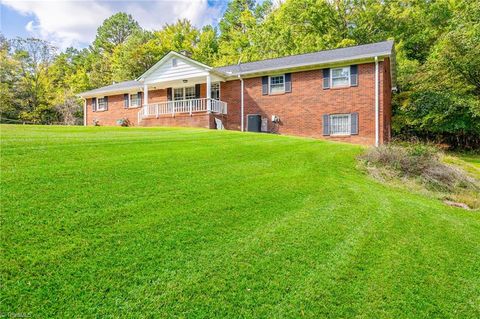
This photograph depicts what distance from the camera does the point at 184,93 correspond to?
814 inches

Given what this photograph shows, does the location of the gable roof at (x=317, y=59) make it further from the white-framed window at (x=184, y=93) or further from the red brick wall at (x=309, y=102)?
the white-framed window at (x=184, y=93)

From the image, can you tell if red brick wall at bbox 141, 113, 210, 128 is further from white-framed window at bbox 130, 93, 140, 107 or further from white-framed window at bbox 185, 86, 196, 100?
white-framed window at bbox 130, 93, 140, 107

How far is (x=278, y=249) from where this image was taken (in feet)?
12.1

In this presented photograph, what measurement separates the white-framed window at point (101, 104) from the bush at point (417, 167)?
20591 millimetres

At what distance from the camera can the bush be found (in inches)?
337

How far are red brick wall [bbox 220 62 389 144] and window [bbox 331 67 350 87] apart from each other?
1.02ft

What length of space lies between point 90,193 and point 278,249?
2620mm

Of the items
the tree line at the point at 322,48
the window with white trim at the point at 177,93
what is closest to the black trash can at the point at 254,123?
the window with white trim at the point at 177,93

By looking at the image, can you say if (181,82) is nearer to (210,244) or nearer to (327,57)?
(327,57)

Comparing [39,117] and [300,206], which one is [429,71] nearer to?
[300,206]

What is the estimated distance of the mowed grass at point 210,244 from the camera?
2.72 metres

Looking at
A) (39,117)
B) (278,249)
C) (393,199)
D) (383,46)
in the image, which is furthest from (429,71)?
(39,117)

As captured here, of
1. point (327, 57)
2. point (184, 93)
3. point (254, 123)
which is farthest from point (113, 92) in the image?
point (327, 57)

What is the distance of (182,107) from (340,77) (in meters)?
9.17
